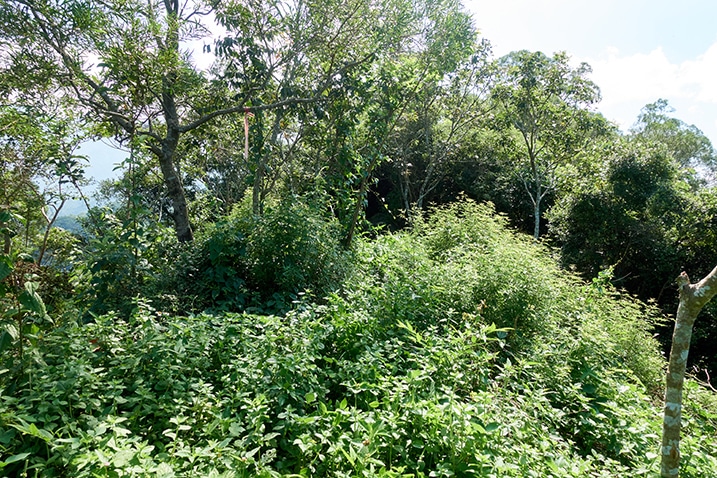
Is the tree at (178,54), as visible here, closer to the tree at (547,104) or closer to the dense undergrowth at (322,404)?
the dense undergrowth at (322,404)

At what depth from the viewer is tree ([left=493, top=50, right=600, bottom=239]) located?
972 cm

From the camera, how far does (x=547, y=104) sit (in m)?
10.1

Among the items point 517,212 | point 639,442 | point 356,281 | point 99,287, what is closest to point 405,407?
point 639,442

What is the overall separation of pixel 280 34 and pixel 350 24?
2.77ft

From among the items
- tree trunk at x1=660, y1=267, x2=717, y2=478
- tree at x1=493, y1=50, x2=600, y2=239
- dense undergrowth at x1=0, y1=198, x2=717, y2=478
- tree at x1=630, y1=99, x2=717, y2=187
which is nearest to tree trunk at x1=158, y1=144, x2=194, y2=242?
dense undergrowth at x1=0, y1=198, x2=717, y2=478

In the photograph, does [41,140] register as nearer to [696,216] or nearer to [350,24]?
[350,24]

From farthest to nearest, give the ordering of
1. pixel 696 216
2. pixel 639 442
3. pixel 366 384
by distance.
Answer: pixel 696 216
pixel 639 442
pixel 366 384

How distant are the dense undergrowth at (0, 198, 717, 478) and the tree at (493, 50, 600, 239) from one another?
7896 millimetres

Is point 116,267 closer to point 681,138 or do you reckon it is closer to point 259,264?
point 259,264

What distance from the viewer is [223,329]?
2277 mm

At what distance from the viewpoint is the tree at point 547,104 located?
31.9ft

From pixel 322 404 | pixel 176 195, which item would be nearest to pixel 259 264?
pixel 176 195

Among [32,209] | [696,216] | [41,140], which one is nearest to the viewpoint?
[41,140]

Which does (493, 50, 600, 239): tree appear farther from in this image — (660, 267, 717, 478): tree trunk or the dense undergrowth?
(660, 267, 717, 478): tree trunk
